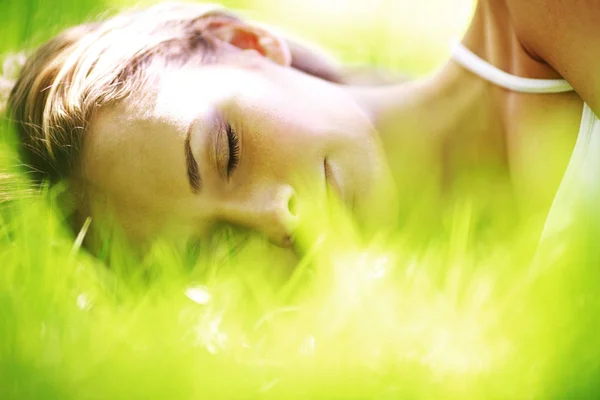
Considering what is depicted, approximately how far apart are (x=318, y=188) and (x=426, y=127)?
0.64ft

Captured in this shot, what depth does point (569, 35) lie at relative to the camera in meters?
0.76

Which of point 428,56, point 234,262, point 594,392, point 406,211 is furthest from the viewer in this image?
point 428,56

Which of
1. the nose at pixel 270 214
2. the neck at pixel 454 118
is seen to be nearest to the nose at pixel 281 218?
the nose at pixel 270 214

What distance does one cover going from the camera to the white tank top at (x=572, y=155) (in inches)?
28.0

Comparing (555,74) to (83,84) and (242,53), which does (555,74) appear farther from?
(83,84)

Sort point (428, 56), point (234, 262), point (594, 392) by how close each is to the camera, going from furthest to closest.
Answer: point (428, 56) → point (234, 262) → point (594, 392)

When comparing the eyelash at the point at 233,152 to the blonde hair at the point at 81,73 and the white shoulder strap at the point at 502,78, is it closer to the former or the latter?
the blonde hair at the point at 81,73

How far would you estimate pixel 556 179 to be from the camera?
829mm

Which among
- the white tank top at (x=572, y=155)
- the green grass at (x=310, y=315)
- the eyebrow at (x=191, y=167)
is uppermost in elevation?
the white tank top at (x=572, y=155)

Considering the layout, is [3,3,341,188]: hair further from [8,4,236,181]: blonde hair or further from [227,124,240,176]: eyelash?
[227,124,240,176]: eyelash

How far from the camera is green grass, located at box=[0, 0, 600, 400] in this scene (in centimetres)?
58

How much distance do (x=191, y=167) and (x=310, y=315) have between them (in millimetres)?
204

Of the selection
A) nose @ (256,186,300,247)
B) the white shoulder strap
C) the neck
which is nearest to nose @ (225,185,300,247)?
nose @ (256,186,300,247)

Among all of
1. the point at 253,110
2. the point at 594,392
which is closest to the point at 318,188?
the point at 253,110
